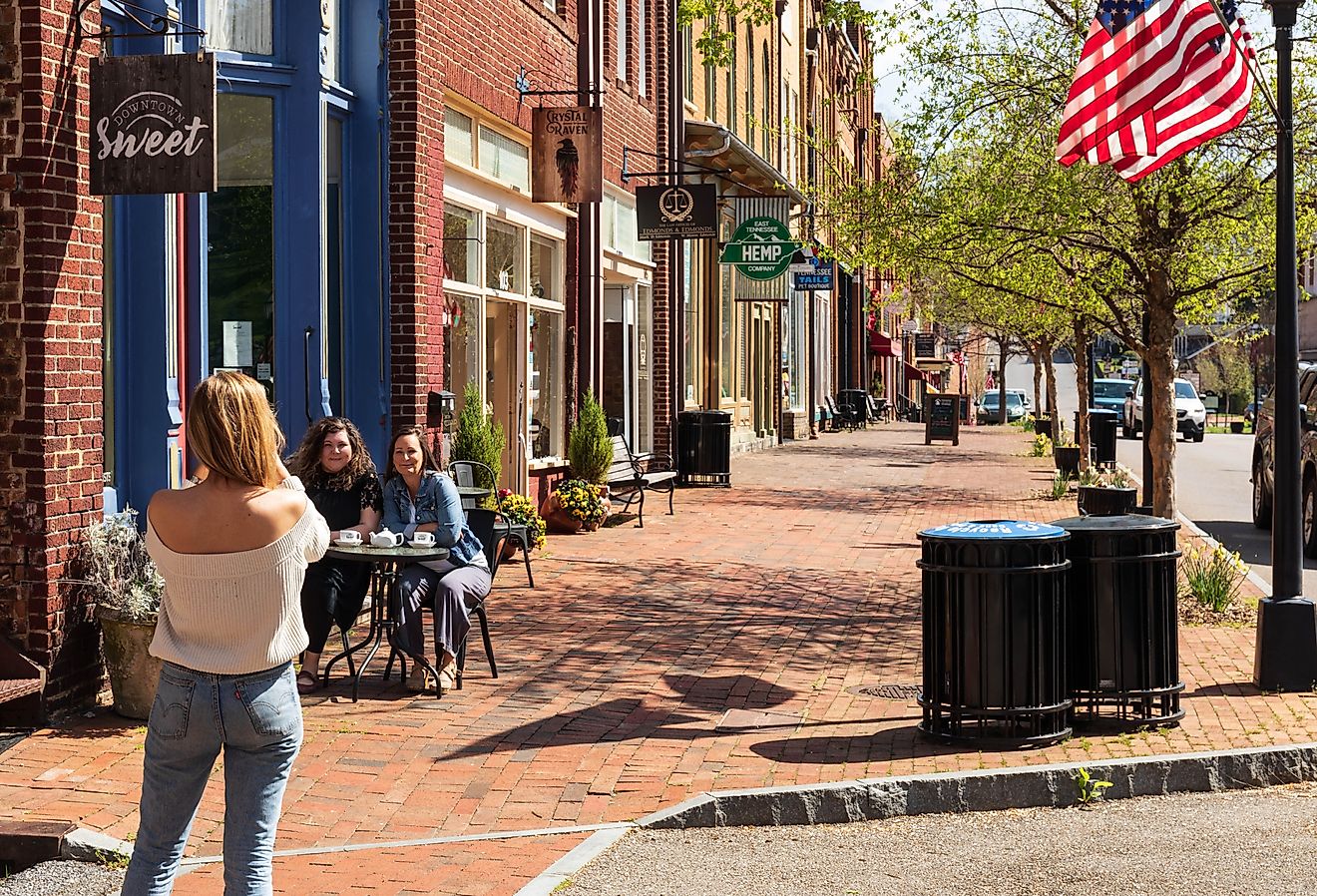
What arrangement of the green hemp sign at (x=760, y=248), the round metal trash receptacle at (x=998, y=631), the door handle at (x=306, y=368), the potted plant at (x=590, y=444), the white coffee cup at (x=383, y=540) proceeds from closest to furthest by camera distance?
the round metal trash receptacle at (x=998, y=631) < the white coffee cup at (x=383, y=540) < the door handle at (x=306, y=368) < the potted plant at (x=590, y=444) < the green hemp sign at (x=760, y=248)

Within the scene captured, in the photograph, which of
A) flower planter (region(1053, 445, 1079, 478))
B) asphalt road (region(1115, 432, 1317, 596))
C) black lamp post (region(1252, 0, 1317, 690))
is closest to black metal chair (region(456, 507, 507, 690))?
black lamp post (region(1252, 0, 1317, 690))

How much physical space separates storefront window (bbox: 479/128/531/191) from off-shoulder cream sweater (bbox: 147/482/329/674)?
10308 millimetres

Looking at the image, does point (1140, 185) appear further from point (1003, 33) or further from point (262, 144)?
point (262, 144)

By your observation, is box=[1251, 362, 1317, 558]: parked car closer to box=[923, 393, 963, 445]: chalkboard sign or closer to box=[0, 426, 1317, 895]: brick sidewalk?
box=[0, 426, 1317, 895]: brick sidewalk

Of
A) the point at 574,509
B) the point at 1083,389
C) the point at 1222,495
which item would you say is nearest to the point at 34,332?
the point at 574,509

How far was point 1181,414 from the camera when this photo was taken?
147ft

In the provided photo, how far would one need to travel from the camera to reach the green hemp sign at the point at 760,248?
25047 millimetres

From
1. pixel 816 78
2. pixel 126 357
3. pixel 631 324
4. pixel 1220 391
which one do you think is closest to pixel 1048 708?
pixel 126 357

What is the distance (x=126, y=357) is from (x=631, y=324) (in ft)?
41.0

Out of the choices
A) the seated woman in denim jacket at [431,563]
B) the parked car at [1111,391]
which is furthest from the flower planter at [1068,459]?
the parked car at [1111,391]

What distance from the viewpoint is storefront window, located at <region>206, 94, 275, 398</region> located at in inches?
402

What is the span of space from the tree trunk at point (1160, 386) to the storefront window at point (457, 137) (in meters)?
5.83

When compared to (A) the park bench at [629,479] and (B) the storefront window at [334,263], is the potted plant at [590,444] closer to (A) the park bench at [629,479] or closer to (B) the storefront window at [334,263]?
(A) the park bench at [629,479]

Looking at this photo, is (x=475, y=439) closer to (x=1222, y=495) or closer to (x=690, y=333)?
(x=690, y=333)
